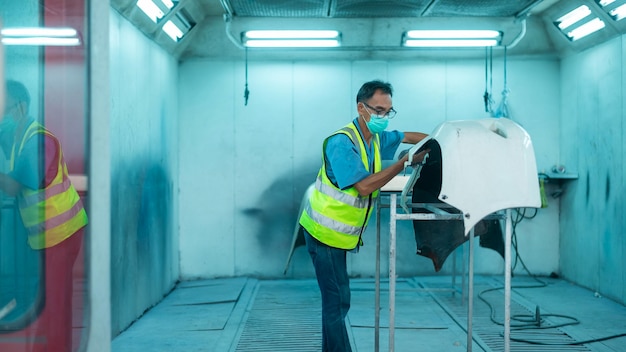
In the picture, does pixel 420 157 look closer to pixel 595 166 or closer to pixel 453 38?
pixel 453 38

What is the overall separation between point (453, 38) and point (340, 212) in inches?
151

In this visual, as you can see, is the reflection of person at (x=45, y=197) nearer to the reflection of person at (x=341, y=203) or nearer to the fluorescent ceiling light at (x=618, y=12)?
the reflection of person at (x=341, y=203)

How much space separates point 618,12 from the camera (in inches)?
232

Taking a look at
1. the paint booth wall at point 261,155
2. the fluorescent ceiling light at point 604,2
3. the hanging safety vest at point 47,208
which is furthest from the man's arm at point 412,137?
the paint booth wall at point 261,155

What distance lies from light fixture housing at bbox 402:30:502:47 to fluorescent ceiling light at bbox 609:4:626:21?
4.01ft

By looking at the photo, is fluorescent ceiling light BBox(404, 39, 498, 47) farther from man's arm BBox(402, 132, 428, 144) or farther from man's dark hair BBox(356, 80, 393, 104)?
man's dark hair BBox(356, 80, 393, 104)

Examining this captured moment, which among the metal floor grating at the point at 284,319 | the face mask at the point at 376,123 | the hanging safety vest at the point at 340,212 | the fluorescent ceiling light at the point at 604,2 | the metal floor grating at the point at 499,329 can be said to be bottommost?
the metal floor grating at the point at 284,319

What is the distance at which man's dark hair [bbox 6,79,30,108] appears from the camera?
2.63m

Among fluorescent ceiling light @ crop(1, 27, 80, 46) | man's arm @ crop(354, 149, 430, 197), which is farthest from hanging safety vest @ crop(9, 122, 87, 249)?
man's arm @ crop(354, 149, 430, 197)

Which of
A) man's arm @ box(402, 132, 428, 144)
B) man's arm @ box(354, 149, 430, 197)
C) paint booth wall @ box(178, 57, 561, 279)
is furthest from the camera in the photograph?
paint booth wall @ box(178, 57, 561, 279)

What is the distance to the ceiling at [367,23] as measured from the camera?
6312 mm

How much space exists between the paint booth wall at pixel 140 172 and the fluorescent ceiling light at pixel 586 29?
14.8 feet

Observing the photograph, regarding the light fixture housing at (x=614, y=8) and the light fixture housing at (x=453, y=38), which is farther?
the light fixture housing at (x=453, y=38)

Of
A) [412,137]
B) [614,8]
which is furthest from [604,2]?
[412,137]
